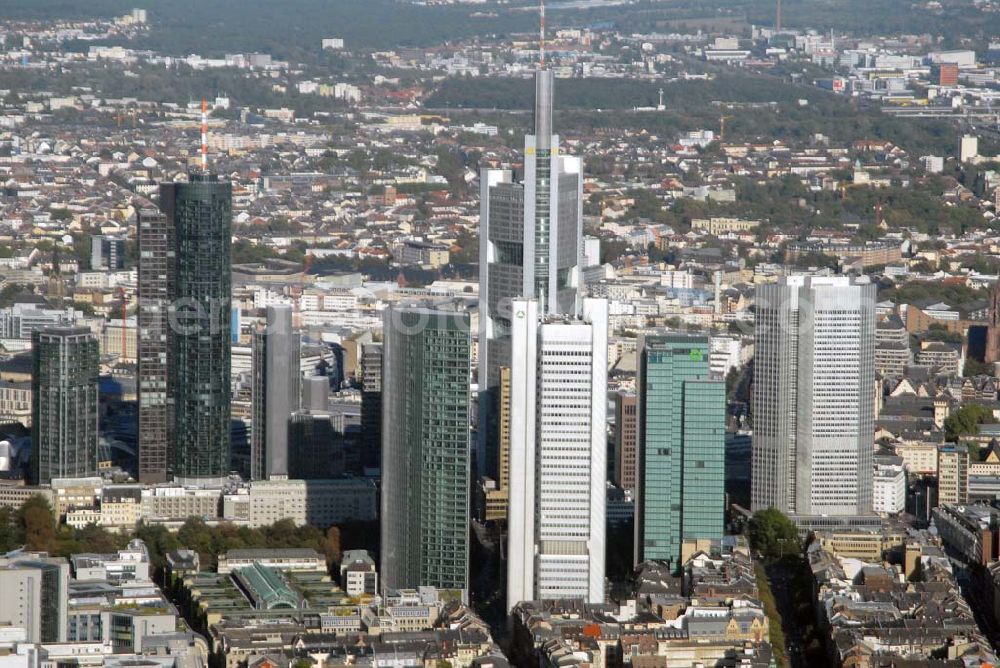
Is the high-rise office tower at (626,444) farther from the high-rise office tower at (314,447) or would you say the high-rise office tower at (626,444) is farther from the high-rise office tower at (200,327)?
the high-rise office tower at (200,327)

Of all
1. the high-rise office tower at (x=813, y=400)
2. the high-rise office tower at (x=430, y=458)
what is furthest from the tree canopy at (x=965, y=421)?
the high-rise office tower at (x=430, y=458)

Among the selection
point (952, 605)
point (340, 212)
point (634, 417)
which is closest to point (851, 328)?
point (634, 417)

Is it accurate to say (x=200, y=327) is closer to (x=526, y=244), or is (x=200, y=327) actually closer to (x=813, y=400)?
(x=526, y=244)

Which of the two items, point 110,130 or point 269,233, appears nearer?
point 269,233

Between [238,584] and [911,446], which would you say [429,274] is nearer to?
[911,446]

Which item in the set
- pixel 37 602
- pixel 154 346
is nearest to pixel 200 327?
pixel 154 346

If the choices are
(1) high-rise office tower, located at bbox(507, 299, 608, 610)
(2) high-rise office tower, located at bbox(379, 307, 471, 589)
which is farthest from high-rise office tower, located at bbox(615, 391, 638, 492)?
(2) high-rise office tower, located at bbox(379, 307, 471, 589)
